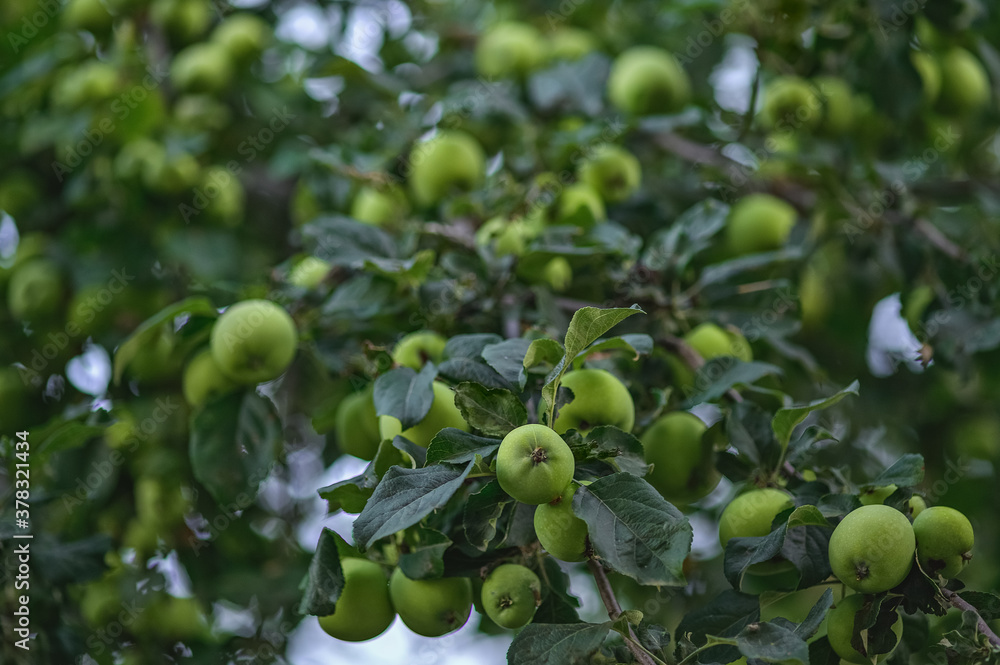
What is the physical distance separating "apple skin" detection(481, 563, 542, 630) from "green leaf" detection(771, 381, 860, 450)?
13.8 inches

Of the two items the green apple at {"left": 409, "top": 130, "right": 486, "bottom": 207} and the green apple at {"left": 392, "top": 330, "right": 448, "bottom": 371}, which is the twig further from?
the green apple at {"left": 409, "top": 130, "right": 486, "bottom": 207}

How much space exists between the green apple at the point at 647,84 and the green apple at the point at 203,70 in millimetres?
960

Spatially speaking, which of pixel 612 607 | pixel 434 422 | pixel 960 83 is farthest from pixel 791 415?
pixel 960 83

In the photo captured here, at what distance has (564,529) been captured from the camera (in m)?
0.87

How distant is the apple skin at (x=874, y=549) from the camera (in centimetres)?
83

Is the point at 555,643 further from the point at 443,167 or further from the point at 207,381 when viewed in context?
the point at 443,167

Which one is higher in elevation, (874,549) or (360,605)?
(874,549)

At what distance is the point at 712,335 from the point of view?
130 cm

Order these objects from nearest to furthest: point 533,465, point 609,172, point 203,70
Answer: point 533,465
point 609,172
point 203,70

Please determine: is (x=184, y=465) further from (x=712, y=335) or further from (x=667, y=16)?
(x=667, y=16)

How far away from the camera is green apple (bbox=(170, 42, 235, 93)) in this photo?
2.03 meters

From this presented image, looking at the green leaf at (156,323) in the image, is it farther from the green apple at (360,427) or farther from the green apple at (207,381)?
the green apple at (360,427)

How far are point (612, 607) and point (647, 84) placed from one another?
52.9 inches

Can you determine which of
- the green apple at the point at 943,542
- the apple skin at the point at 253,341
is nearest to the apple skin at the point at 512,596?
the green apple at the point at 943,542
